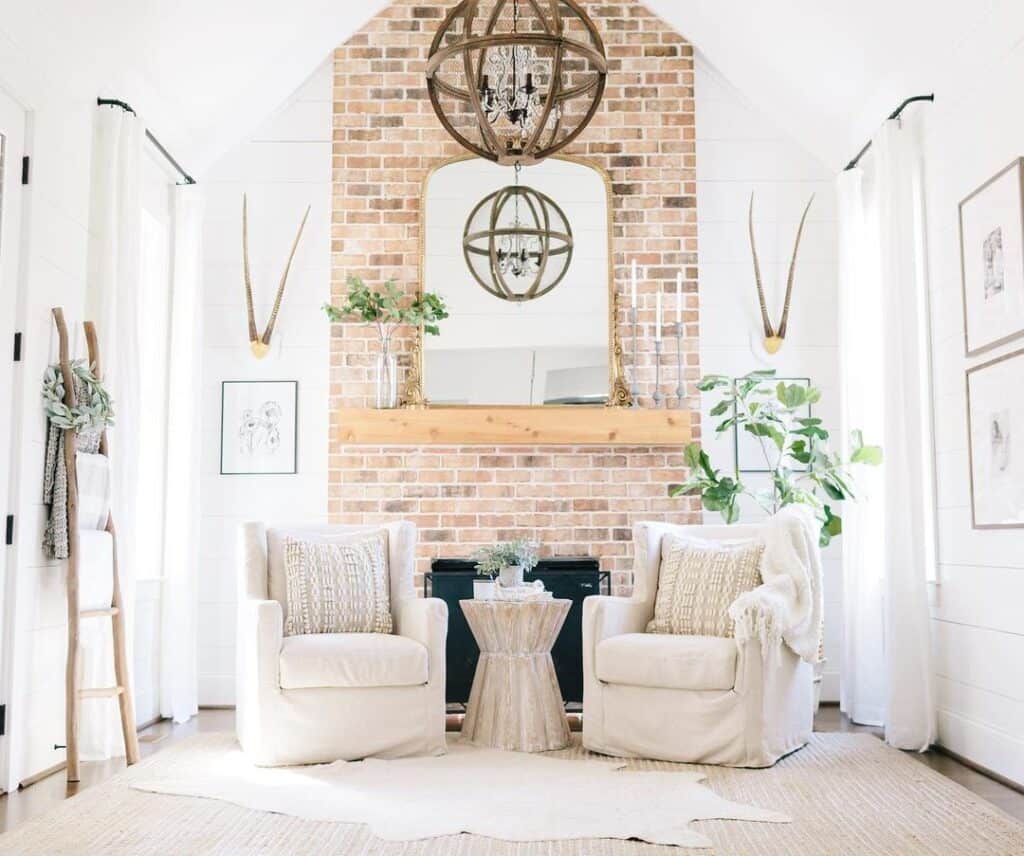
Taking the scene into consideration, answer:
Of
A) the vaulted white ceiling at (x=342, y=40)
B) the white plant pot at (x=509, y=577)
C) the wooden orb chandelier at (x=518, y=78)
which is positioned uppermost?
the vaulted white ceiling at (x=342, y=40)

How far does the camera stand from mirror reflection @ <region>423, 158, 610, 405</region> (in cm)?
591

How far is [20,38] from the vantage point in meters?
3.84

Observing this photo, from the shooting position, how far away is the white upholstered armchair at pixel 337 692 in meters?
4.10

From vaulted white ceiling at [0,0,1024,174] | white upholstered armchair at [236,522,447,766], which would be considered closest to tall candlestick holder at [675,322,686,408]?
vaulted white ceiling at [0,0,1024,174]

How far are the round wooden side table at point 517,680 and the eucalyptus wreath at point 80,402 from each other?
5.29 ft

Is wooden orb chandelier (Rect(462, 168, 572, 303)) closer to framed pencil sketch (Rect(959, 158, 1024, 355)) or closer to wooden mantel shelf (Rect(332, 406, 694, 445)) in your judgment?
wooden mantel shelf (Rect(332, 406, 694, 445))

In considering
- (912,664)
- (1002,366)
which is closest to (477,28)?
(1002,366)

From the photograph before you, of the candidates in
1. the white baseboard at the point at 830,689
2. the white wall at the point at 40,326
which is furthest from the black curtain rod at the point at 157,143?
the white baseboard at the point at 830,689

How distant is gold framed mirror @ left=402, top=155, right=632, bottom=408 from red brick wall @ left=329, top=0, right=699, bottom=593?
10cm

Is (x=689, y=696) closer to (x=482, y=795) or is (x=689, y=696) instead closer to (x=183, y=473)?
(x=482, y=795)

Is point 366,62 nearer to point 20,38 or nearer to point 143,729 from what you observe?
point 20,38

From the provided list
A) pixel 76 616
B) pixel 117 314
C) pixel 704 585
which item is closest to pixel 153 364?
pixel 117 314

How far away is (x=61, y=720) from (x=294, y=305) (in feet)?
8.50

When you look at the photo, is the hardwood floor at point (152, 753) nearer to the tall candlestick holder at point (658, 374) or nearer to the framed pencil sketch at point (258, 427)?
the framed pencil sketch at point (258, 427)
